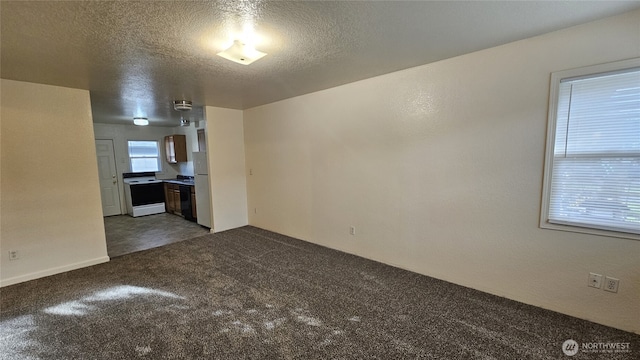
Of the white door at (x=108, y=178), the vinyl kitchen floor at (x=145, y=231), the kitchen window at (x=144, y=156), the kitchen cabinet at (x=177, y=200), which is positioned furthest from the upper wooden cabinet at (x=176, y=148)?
the vinyl kitchen floor at (x=145, y=231)

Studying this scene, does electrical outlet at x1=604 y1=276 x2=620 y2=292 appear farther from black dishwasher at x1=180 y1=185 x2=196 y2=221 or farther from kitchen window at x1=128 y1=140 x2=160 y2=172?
kitchen window at x1=128 y1=140 x2=160 y2=172

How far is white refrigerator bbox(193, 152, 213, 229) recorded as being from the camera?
5.00 m

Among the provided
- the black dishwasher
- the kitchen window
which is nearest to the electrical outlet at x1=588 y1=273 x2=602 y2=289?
the black dishwasher

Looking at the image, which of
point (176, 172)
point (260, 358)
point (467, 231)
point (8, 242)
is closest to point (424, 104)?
point (467, 231)

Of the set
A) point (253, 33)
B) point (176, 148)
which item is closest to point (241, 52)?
point (253, 33)

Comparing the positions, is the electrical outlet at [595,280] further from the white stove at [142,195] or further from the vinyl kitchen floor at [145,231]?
the white stove at [142,195]

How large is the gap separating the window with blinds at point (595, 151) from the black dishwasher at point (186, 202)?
6.12 meters

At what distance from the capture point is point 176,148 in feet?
22.8

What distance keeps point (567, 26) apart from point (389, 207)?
2.28 meters

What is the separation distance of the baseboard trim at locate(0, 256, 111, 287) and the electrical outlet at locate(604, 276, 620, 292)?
5.58 meters

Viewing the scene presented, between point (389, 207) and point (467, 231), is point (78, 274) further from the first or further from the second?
point (467, 231)

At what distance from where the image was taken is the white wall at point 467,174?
2094mm

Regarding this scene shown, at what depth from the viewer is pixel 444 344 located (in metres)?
1.95

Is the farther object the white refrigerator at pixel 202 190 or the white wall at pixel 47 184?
the white refrigerator at pixel 202 190
